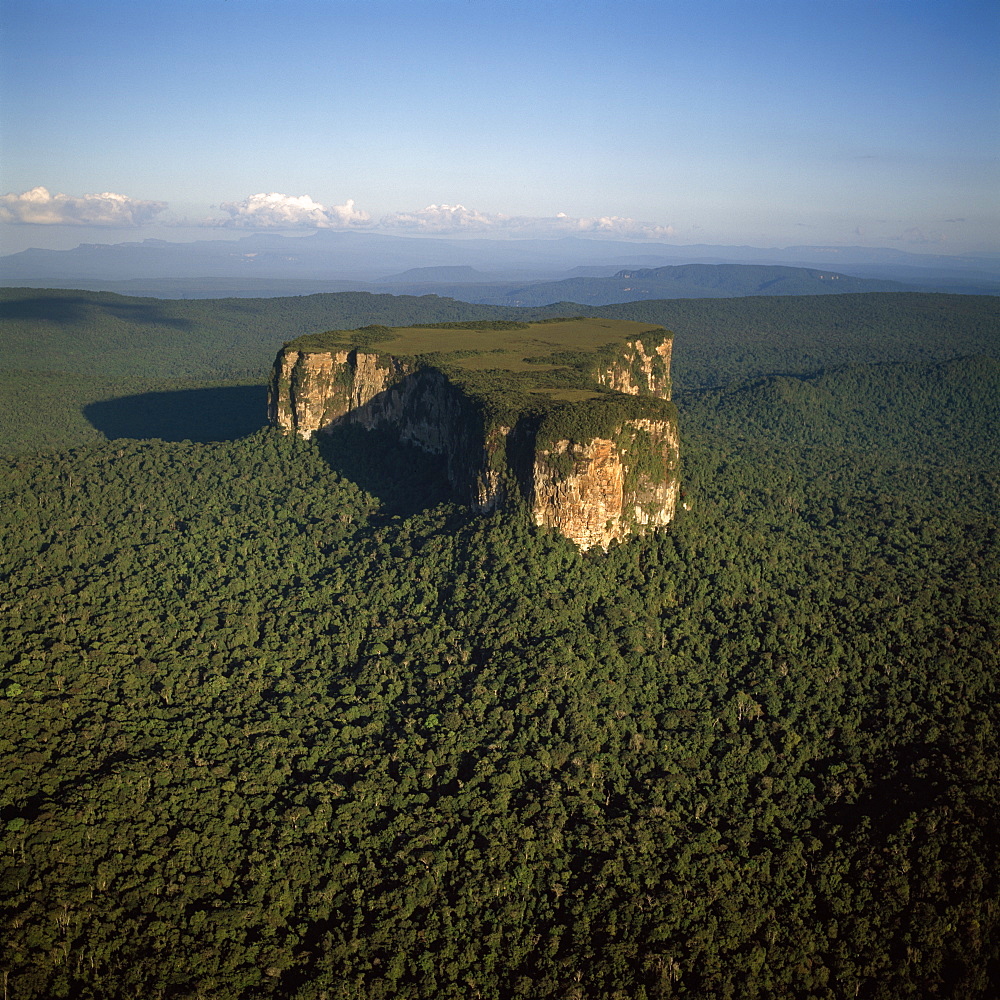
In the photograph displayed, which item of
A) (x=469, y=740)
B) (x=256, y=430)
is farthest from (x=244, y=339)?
(x=469, y=740)

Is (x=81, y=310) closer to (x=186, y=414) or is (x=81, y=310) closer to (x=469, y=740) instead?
(x=186, y=414)

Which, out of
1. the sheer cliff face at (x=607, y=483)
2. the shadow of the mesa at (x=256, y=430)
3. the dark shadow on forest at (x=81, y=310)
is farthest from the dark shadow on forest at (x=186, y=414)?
the dark shadow on forest at (x=81, y=310)

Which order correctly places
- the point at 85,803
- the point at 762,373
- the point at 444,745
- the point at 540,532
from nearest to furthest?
1. the point at 85,803
2. the point at 444,745
3. the point at 540,532
4. the point at 762,373

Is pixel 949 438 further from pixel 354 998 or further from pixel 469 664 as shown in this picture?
pixel 354 998

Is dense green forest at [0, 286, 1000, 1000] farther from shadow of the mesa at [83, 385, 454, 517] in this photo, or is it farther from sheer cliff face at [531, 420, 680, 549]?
sheer cliff face at [531, 420, 680, 549]

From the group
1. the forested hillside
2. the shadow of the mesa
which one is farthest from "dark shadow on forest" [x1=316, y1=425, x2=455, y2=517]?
the forested hillside

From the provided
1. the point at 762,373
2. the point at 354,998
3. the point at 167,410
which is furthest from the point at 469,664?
the point at 762,373
